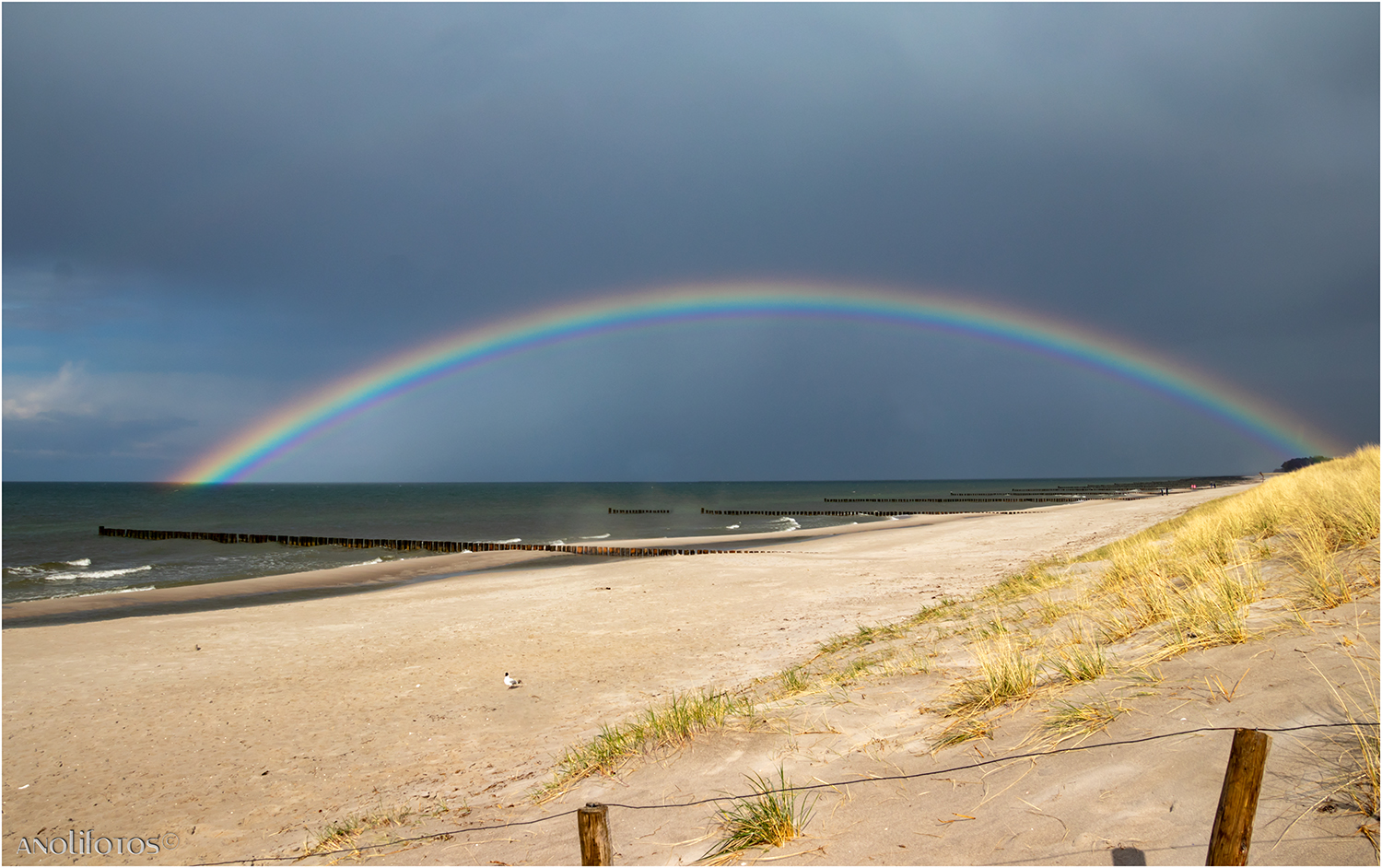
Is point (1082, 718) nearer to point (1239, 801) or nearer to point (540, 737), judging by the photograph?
point (1239, 801)

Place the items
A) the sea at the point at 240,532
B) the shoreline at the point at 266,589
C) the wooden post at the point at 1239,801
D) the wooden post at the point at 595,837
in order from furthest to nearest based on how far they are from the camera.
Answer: the sea at the point at 240,532 → the shoreline at the point at 266,589 → the wooden post at the point at 595,837 → the wooden post at the point at 1239,801

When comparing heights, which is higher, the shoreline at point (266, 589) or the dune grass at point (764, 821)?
the shoreline at point (266, 589)

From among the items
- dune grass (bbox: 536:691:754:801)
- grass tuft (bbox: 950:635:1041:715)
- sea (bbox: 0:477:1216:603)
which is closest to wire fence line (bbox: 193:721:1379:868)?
dune grass (bbox: 536:691:754:801)

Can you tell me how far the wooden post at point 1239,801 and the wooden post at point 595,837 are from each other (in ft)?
10.4

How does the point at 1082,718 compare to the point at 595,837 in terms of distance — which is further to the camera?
the point at 1082,718

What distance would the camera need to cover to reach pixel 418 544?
46250 mm

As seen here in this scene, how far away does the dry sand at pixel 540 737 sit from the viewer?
4.97 metres

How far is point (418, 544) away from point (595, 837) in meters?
45.4

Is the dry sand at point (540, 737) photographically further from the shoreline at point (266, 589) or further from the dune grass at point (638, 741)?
the shoreline at point (266, 589)

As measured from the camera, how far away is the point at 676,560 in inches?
1251

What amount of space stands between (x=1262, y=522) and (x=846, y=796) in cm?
1206

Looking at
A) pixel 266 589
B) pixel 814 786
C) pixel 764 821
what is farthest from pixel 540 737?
pixel 266 589

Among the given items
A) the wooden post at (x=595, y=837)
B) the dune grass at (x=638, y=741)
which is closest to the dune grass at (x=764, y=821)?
the wooden post at (x=595, y=837)

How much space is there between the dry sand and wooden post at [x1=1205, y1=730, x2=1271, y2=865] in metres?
0.63
